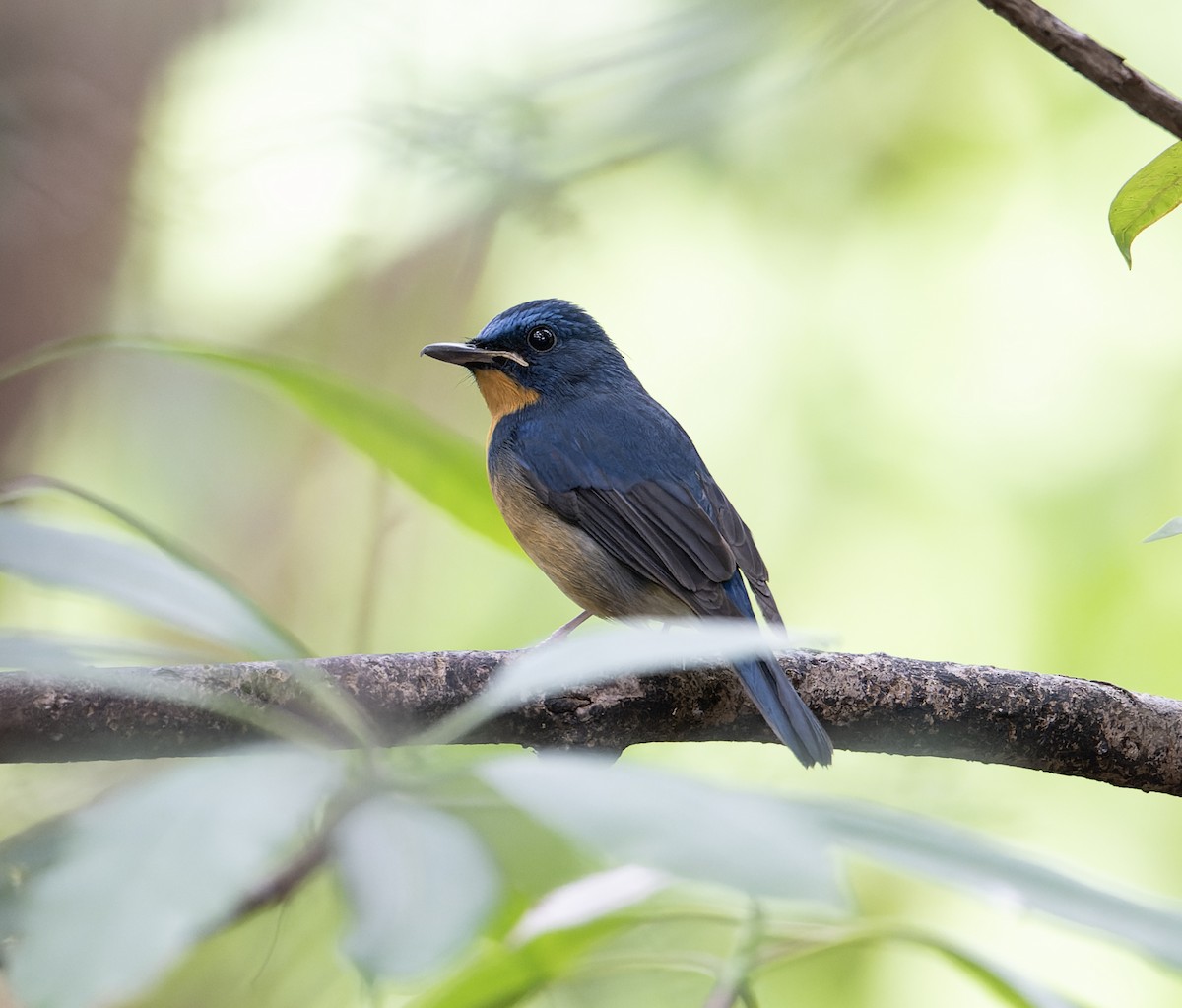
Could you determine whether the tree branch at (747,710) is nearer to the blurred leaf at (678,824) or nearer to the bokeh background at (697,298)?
the bokeh background at (697,298)

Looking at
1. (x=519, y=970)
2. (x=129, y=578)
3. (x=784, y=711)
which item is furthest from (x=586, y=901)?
(x=129, y=578)

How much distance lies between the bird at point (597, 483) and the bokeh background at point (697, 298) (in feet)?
1.59

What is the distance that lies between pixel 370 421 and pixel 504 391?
2.44 metres

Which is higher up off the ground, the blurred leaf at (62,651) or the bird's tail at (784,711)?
the blurred leaf at (62,651)

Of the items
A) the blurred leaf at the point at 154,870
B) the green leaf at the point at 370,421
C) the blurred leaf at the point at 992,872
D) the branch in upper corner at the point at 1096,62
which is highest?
the branch in upper corner at the point at 1096,62

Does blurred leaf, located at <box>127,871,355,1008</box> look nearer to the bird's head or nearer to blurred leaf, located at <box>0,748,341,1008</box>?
blurred leaf, located at <box>0,748,341,1008</box>

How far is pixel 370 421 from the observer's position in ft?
5.95

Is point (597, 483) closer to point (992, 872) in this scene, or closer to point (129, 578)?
point (129, 578)

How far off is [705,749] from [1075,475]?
6.65 ft

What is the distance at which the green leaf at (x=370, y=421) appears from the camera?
1.70 m

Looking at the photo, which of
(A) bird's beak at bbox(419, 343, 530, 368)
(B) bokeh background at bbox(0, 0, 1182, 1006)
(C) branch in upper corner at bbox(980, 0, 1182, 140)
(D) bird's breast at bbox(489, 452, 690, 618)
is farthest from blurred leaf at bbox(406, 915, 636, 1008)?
(A) bird's beak at bbox(419, 343, 530, 368)

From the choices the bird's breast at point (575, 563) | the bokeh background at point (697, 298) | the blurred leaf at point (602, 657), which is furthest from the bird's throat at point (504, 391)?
the blurred leaf at point (602, 657)

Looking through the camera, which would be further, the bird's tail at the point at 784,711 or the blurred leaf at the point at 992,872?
the bird's tail at the point at 784,711

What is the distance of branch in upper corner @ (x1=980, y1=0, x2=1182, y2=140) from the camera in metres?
1.66
